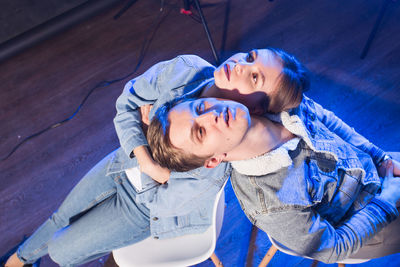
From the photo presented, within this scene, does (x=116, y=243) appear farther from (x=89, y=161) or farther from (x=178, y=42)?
(x=178, y=42)

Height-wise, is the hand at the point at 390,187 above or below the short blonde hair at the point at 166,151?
below

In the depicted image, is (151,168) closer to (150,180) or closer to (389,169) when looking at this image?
(150,180)

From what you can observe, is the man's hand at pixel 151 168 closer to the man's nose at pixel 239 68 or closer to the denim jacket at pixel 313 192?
the denim jacket at pixel 313 192

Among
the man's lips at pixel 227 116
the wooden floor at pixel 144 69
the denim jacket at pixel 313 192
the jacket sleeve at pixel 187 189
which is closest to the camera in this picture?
the man's lips at pixel 227 116

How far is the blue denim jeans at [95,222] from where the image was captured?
126 cm

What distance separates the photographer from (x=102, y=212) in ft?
4.25

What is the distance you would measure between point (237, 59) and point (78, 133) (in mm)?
1527

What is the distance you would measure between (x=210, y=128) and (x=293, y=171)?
1.34 feet

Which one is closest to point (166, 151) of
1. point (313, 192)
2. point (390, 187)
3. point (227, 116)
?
point (227, 116)

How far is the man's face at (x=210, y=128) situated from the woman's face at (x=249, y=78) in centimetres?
12

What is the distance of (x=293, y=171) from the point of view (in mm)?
1111

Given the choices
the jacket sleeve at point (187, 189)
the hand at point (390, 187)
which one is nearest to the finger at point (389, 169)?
the hand at point (390, 187)

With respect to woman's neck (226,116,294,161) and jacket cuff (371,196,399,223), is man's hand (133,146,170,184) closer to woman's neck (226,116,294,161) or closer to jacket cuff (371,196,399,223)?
woman's neck (226,116,294,161)

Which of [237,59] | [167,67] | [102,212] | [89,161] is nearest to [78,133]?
[89,161]
